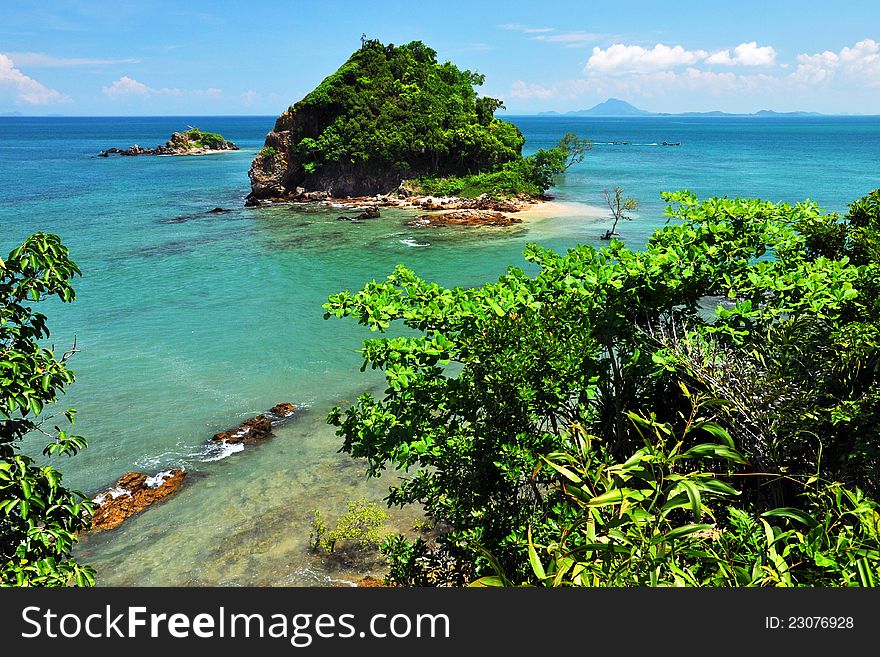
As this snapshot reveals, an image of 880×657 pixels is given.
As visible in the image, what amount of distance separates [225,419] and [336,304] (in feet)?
35.0

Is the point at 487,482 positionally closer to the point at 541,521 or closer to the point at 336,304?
the point at 541,521

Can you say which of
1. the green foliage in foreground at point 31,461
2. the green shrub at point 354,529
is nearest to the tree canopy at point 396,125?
the green shrub at point 354,529

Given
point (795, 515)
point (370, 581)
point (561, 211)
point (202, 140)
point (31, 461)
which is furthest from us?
point (202, 140)

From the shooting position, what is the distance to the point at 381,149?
55.2m

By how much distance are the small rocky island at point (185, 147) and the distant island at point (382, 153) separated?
6332cm

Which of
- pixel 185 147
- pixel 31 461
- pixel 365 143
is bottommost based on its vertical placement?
pixel 31 461

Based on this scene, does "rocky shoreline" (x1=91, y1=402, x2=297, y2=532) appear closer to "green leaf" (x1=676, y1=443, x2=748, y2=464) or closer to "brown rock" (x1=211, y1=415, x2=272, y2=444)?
"brown rock" (x1=211, y1=415, x2=272, y2=444)

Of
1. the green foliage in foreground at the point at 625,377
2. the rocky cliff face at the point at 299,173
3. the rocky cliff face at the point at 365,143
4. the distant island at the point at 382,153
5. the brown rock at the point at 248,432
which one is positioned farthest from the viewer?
the rocky cliff face at the point at 299,173

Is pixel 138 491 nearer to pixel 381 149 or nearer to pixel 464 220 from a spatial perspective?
pixel 464 220

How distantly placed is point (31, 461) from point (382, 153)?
5220 cm

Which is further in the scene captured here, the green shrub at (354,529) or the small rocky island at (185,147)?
the small rocky island at (185,147)

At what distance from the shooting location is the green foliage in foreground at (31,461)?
5.38 m

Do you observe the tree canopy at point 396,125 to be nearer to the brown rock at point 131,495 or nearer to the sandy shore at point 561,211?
the sandy shore at point 561,211

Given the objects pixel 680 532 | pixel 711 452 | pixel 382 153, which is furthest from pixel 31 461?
pixel 382 153
